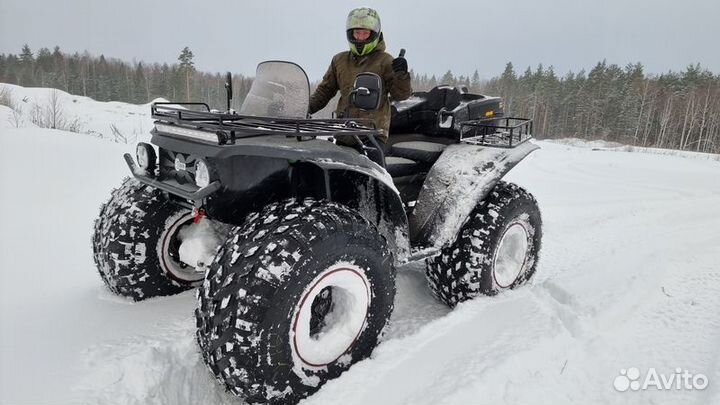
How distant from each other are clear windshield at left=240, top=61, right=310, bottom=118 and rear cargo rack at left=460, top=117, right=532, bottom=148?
4.69ft

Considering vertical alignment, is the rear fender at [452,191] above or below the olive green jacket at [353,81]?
below

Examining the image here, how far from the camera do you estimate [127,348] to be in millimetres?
2383

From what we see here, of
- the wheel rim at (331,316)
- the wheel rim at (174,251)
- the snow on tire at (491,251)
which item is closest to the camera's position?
the wheel rim at (331,316)

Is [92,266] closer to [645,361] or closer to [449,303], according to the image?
[449,303]

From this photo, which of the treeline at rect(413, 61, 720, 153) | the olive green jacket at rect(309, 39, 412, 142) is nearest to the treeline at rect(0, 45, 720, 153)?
the treeline at rect(413, 61, 720, 153)

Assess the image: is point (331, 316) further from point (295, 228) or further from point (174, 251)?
point (174, 251)

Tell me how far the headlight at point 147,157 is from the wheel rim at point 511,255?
250cm

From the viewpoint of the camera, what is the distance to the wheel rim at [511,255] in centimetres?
348

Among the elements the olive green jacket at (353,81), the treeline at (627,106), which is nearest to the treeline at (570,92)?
the treeline at (627,106)

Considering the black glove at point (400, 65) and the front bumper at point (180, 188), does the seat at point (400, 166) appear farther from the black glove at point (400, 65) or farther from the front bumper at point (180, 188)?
the front bumper at point (180, 188)

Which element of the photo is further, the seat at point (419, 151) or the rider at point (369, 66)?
the seat at point (419, 151)

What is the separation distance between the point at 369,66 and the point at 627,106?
177 feet

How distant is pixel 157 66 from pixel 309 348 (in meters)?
79.0
